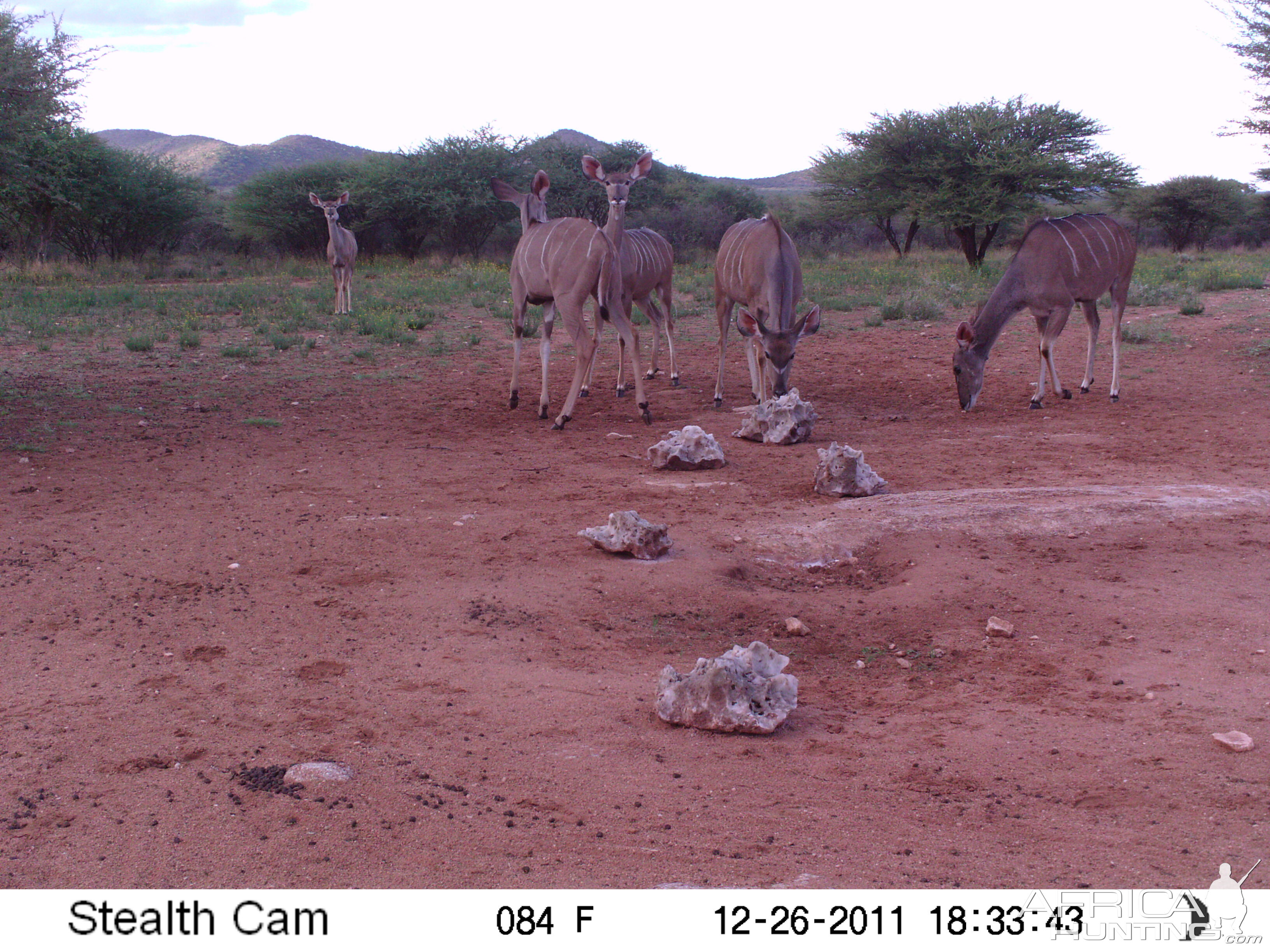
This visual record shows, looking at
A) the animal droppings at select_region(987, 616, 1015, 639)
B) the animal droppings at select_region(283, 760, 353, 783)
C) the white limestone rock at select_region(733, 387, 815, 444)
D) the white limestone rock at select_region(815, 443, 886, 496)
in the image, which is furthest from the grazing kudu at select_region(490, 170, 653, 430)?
the animal droppings at select_region(283, 760, 353, 783)

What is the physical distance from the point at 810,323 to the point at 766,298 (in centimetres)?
56

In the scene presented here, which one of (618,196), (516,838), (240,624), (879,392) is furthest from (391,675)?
(879,392)

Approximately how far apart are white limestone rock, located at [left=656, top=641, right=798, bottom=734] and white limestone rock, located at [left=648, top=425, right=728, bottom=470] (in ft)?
13.2

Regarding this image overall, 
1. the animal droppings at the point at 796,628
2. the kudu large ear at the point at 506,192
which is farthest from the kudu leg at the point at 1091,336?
the animal droppings at the point at 796,628

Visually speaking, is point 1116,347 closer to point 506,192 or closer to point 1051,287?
point 1051,287

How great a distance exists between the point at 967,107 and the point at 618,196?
75.2 ft

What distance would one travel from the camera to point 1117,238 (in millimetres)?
10688

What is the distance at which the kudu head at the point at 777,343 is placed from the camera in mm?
9539

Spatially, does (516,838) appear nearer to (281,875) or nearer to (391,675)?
(281,875)

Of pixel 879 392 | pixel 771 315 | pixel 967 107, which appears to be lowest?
pixel 879 392

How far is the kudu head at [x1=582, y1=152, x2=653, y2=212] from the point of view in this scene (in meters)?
10.3

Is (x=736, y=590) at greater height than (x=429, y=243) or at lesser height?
lesser

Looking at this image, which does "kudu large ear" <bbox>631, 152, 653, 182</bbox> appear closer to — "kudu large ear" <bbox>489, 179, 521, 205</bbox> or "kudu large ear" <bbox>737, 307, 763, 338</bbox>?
"kudu large ear" <bbox>489, 179, 521, 205</bbox>

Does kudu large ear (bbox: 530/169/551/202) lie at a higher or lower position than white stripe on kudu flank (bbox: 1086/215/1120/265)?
higher
